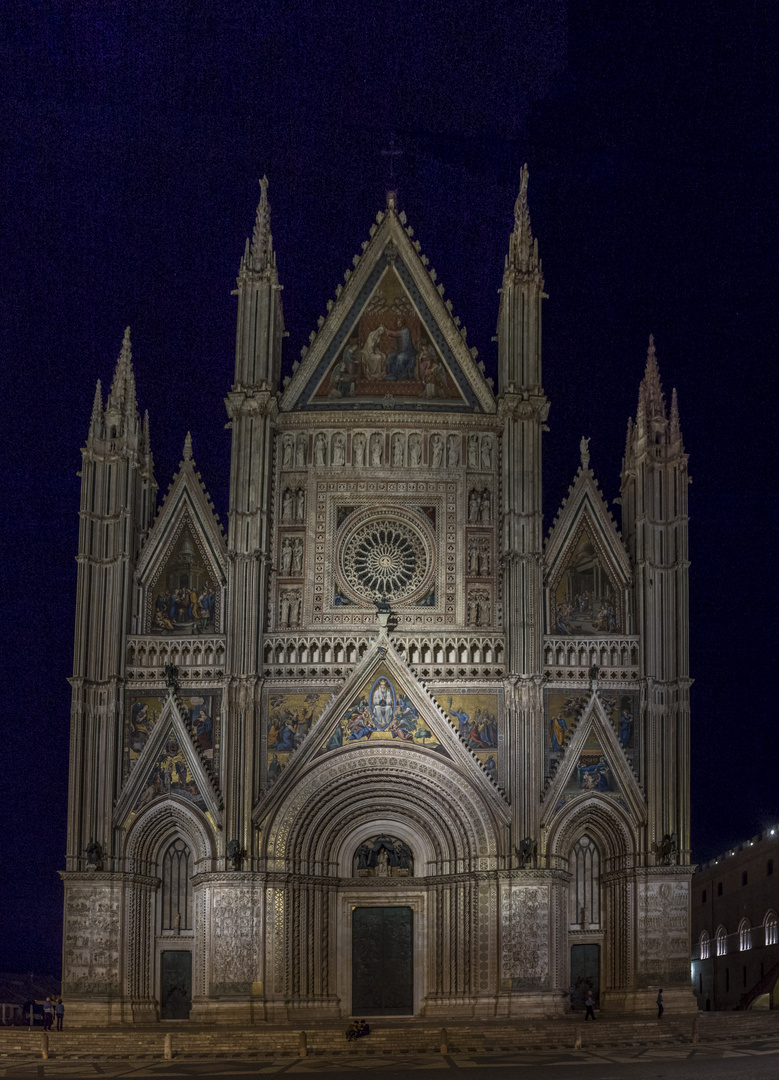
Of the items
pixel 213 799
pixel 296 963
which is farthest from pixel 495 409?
pixel 296 963

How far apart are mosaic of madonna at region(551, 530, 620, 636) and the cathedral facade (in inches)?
2.2

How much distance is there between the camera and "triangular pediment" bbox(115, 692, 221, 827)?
1474 inches

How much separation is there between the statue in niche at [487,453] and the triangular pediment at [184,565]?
7.07 m

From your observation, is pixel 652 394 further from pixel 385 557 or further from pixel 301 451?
pixel 301 451

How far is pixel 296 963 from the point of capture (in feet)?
121

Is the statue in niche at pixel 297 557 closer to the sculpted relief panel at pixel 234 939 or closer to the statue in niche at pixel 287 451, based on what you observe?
the statue in niche at pixel 287 451

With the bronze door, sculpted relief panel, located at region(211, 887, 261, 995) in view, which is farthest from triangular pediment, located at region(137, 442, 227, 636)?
the bronze door

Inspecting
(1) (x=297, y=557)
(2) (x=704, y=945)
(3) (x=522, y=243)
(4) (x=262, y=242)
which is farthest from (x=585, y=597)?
(2) (x=704, y=945)

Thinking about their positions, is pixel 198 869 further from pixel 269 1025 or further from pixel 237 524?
pixel 237 524

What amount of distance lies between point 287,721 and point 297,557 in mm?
4236

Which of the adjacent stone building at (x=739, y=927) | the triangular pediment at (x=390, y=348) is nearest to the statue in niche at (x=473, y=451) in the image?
the triangular pediment at (x=390, y=348)

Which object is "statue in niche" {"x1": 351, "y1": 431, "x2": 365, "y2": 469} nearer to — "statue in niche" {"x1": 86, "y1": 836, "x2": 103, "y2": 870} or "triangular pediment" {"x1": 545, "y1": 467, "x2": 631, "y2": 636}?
"triangular pediment" {"x1": 545, "y1": 467, "x2": 631, "y2": 636}

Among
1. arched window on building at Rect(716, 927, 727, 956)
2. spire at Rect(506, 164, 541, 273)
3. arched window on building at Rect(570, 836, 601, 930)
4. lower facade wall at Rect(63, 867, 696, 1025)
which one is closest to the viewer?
lower facade wall at Rect(63, 867, 696, 1025)

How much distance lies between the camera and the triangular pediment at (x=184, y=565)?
39156 mm
